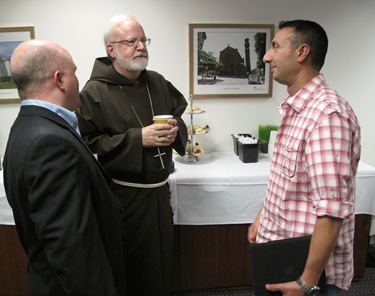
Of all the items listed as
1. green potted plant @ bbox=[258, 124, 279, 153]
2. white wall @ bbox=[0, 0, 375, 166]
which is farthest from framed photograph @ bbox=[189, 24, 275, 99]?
green potted plant @ bbox=[258, 124, 279, 153]

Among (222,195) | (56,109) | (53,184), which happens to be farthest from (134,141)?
(222,195)

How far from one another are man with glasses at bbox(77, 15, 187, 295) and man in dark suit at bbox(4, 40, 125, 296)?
45 centimetres

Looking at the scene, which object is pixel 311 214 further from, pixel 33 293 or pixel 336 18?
pixel 336 18

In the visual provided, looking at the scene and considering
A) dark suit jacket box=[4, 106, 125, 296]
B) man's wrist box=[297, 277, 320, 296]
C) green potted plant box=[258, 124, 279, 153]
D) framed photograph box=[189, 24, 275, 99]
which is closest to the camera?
dark suit jacket box=[4, 106, 125, 296]

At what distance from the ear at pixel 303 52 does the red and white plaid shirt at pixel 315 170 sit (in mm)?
84

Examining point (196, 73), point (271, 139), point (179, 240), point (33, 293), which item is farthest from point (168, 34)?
point (33, 293)

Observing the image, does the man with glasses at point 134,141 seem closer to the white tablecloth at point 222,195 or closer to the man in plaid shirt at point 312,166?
the white tablecloth at point 222,195

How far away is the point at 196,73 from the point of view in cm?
223

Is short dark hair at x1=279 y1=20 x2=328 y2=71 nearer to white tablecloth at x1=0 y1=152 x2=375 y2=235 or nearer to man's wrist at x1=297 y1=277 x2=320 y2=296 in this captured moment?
man's wrist at x1=297 y1=277 x2=320 y2=296

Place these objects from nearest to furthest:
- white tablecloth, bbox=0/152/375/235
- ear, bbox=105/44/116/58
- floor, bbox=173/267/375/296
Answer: ear, bbox=105/44/116/58
white tablecloth, bbox=0/152/375/235
floor, bbox=173/267/375/296

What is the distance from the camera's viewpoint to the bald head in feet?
2.96

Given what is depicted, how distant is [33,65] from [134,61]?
2.16 ft

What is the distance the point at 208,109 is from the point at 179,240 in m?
0.99

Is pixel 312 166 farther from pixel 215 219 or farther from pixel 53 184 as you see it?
pixel 215 219
